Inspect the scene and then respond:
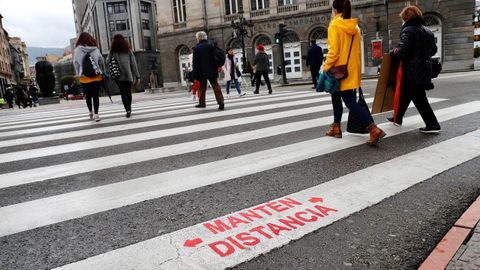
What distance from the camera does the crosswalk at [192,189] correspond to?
2.23 m

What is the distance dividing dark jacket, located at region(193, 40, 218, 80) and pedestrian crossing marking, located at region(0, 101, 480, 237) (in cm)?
469

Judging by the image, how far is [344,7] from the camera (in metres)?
4.54

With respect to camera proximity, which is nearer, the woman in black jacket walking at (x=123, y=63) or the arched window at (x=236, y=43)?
the woman in black jacket walking at (x=123, y=63)

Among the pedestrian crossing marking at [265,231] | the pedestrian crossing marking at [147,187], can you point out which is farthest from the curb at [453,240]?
the pedestrian crossing marking at [147,187]

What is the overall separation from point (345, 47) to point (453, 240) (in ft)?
9.57

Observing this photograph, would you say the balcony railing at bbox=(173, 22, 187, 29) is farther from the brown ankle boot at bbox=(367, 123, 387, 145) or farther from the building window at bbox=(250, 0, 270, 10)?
the brown ankle boot at bbox=(367, 123, 387, 145)

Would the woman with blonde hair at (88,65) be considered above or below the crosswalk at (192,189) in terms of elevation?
above

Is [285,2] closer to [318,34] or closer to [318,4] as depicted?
[318,4]

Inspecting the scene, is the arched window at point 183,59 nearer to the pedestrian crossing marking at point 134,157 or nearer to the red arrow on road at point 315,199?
the pedestrian crossing marking at point 134,157

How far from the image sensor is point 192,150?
468 cm

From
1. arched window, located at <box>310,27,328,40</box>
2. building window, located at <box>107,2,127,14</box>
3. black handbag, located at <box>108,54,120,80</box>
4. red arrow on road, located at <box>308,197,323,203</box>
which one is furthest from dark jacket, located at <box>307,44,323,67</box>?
building window, located at <box>107,2,127,14</box>

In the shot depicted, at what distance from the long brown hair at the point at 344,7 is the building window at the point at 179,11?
3539 cm

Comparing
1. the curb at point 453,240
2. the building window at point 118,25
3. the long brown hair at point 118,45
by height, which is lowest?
the curb at point 453,240

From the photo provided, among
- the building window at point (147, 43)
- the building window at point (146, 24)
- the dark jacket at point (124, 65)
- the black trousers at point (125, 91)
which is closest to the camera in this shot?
the dark jacket at point (124, 65)
